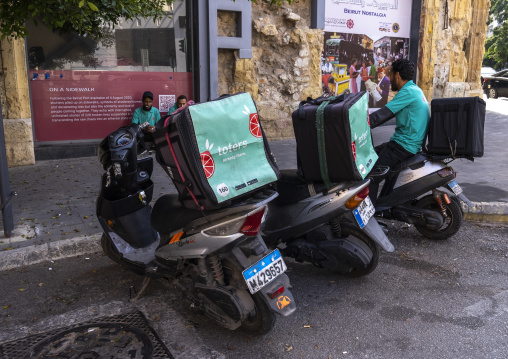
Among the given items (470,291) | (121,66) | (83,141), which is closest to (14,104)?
(83,141)

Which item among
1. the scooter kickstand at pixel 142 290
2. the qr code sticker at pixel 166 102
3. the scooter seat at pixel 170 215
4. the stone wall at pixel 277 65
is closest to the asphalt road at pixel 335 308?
the scooter kickstand at pixel 142 290

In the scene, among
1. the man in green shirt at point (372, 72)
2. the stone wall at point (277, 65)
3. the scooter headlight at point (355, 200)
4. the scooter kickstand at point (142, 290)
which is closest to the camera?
the scooter headlight at point (355, 200)

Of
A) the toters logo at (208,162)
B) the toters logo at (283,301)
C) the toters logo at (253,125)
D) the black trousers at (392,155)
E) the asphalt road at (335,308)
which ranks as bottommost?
the asphalt road at (335,308)

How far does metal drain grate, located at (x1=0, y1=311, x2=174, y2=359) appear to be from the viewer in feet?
9.82

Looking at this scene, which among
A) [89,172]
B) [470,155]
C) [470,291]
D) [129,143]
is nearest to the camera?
[129,143]

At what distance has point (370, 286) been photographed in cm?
401

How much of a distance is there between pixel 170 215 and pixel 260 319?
0.95 meters

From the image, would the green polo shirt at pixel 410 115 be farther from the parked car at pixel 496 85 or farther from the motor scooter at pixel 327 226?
the parked car at pixel 496 85

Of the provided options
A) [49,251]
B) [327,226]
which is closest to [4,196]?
[49,251]

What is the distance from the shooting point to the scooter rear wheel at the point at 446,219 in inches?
195

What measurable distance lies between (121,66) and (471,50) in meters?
12.1

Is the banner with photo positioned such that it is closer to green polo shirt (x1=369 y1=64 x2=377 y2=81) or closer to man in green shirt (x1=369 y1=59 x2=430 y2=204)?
green polo shirt (x1=369 y1=64 x2=377 y2=81)

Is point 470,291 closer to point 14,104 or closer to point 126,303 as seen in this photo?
point 126,303

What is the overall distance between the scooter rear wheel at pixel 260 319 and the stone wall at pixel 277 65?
7.76 meters
